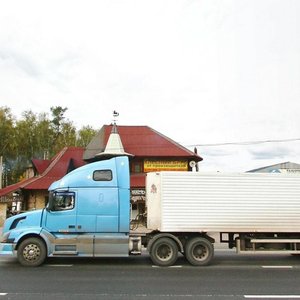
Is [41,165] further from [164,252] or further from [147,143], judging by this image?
[164,252]

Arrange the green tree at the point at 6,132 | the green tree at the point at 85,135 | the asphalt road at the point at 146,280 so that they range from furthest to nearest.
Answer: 1. the green tree at the point at 85,135
2. the green tree at the point at 6,132
3. the asphalt road at the point at 146,280

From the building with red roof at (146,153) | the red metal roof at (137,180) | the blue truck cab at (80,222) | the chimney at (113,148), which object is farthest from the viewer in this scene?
the building with red roof at (146,153)

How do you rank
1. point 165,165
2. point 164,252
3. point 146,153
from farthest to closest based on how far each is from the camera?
point 165,165
point 146,153
point 164,252

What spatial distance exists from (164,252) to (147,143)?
24.4 metres

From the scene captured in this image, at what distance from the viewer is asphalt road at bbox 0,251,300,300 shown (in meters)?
8.83

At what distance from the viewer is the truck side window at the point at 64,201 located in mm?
13555

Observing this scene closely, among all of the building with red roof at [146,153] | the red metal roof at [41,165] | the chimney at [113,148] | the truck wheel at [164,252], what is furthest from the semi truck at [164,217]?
the red metal roof at [41,165]

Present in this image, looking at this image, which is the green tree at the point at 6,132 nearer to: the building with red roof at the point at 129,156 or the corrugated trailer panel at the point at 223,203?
the building with red roof at the point at 129,156

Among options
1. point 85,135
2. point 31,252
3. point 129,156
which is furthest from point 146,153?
point 85,135

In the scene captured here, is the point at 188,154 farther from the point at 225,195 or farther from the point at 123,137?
the point at 225,195

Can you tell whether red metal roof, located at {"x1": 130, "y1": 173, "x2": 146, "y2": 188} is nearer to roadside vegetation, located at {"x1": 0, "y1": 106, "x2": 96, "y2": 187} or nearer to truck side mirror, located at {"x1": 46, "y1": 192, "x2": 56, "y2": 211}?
truck side mirror, located at {"x1": 46, "y1": 192, "x2": 56, "y2": 211}

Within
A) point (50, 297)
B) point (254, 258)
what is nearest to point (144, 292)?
point (50, 297)

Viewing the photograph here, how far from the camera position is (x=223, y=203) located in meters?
13.6

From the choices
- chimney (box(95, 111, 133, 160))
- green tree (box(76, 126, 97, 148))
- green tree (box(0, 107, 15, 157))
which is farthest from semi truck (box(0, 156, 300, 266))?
green tree (box(76, 126, 97, 148))
